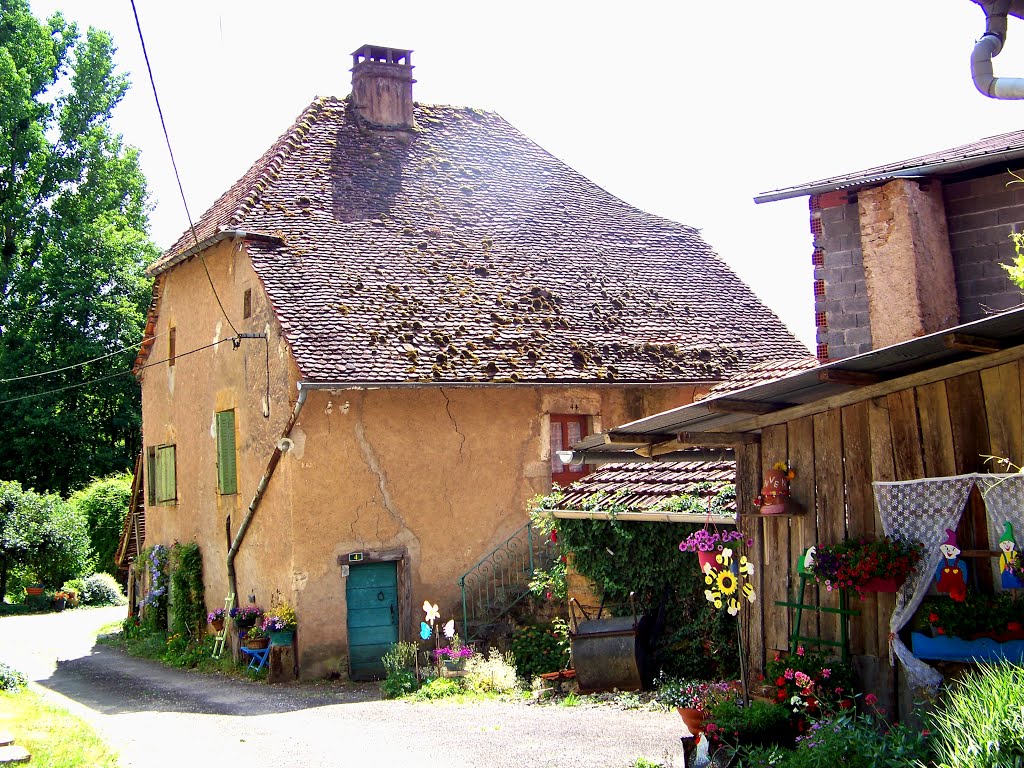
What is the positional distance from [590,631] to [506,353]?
5.11 meters

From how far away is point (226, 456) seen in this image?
1873 cm

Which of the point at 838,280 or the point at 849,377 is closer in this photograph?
the point at 849,377

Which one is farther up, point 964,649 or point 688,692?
point 964,649

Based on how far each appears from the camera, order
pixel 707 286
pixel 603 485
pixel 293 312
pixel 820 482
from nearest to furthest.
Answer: pixel 820 482
pixel 603 485
pixel 293 312
pixel 707 286

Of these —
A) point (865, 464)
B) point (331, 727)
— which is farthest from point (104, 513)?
point (865, 464)

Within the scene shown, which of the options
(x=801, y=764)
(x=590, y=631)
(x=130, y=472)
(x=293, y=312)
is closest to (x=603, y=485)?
(x=590, y=631)

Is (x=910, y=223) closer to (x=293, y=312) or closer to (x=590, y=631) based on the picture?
(x=590, y=631)

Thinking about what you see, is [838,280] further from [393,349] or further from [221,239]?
[221,239]

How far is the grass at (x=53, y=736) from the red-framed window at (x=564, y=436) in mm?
7785

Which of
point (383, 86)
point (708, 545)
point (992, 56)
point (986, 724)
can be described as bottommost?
point (986, 724)

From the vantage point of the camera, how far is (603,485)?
14953 mm

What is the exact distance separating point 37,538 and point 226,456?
1114 centimetres

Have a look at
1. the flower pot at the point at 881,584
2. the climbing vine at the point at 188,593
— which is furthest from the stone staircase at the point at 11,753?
the climbing vine at the point at 188,593

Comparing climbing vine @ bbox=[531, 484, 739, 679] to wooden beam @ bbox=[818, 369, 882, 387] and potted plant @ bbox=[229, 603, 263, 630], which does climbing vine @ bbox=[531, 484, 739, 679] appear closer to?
potted plant @ bbox=[229, 603, 263, 630]
